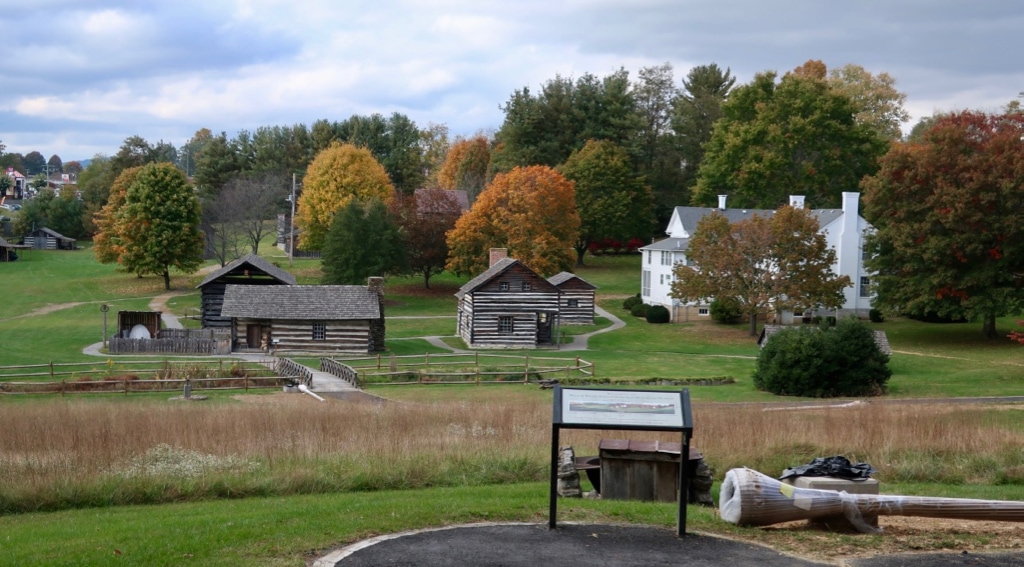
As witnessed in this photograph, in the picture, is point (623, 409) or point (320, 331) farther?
point (320, 331)

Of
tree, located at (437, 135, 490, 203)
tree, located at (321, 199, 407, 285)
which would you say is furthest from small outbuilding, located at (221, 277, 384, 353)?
tree, located at (437, 135, 490, 203)

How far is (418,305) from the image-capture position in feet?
234

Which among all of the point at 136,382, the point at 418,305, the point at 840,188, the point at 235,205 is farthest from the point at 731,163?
the point at 136,382

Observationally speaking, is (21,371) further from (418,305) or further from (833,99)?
(833,99)

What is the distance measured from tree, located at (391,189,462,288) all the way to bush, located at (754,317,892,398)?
39.3m

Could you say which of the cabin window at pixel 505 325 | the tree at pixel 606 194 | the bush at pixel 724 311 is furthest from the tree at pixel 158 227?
the bush at pixel 724 311

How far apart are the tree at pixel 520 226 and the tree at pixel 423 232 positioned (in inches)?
82.9

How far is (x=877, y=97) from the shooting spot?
9819 centimetres

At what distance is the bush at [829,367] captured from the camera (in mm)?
38406

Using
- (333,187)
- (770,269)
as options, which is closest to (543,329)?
(770,269)

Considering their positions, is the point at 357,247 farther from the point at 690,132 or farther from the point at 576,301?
the point at 690,132

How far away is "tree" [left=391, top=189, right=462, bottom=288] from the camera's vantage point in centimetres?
7506

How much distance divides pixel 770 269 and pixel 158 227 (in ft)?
139

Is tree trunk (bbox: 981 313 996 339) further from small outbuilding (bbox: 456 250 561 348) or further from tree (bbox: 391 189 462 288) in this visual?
tree (bbox: 391 189 462 288)
